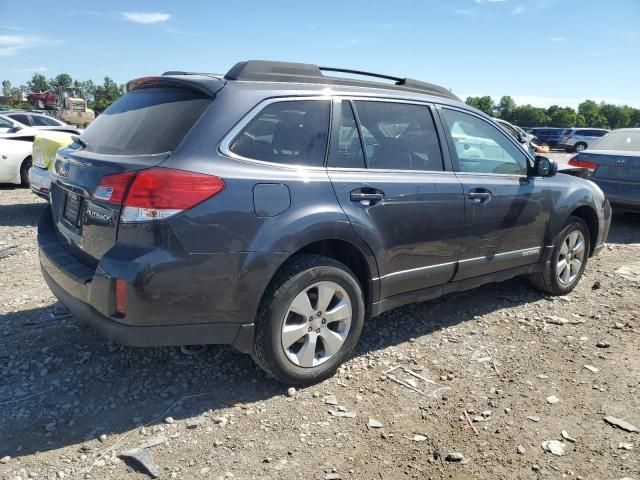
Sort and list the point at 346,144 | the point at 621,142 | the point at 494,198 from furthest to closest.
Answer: the point at 621,142, the point at 494,198, the point at 346,144

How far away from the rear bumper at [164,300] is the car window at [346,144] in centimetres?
96

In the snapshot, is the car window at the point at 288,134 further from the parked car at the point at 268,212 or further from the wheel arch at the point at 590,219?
the wheel arch at the point at 590,219

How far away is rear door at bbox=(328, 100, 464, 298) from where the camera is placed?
3.24 meters

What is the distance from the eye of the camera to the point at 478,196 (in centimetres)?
393

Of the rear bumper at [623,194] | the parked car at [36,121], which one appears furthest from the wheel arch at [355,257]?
the parked car at [36,121]

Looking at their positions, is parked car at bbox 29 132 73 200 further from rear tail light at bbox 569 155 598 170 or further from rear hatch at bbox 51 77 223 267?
rear tail light at bbox 569 155 598 170

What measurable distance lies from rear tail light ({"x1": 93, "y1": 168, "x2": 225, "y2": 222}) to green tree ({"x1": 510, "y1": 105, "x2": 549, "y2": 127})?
78.0 meters

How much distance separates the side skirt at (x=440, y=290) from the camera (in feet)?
11.5

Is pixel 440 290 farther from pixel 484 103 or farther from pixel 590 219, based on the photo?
pixel 484 103

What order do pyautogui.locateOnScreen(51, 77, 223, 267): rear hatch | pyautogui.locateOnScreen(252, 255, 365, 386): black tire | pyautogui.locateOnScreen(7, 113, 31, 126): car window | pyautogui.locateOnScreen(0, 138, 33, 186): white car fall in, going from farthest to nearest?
pyautogui.locateOnScreen(7, 113, 31, 126): car window
pyautogui.locateOnScreen(0, 138, 33, 186): white car
pyautogui.locateOnScreen(252, 255, 365, 386): black tire
pyautogui.locateOnScreen(51, 77, 223, 267): rear hatch

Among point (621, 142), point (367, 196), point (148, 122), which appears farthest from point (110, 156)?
point (621, 142)

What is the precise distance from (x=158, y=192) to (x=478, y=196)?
94.3 inches

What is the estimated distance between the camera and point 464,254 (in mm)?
3928

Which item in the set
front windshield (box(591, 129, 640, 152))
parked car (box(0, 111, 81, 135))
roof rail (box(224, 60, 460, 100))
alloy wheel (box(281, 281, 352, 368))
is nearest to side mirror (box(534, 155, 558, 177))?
roof rail (box(224, 60, 460, 100))
